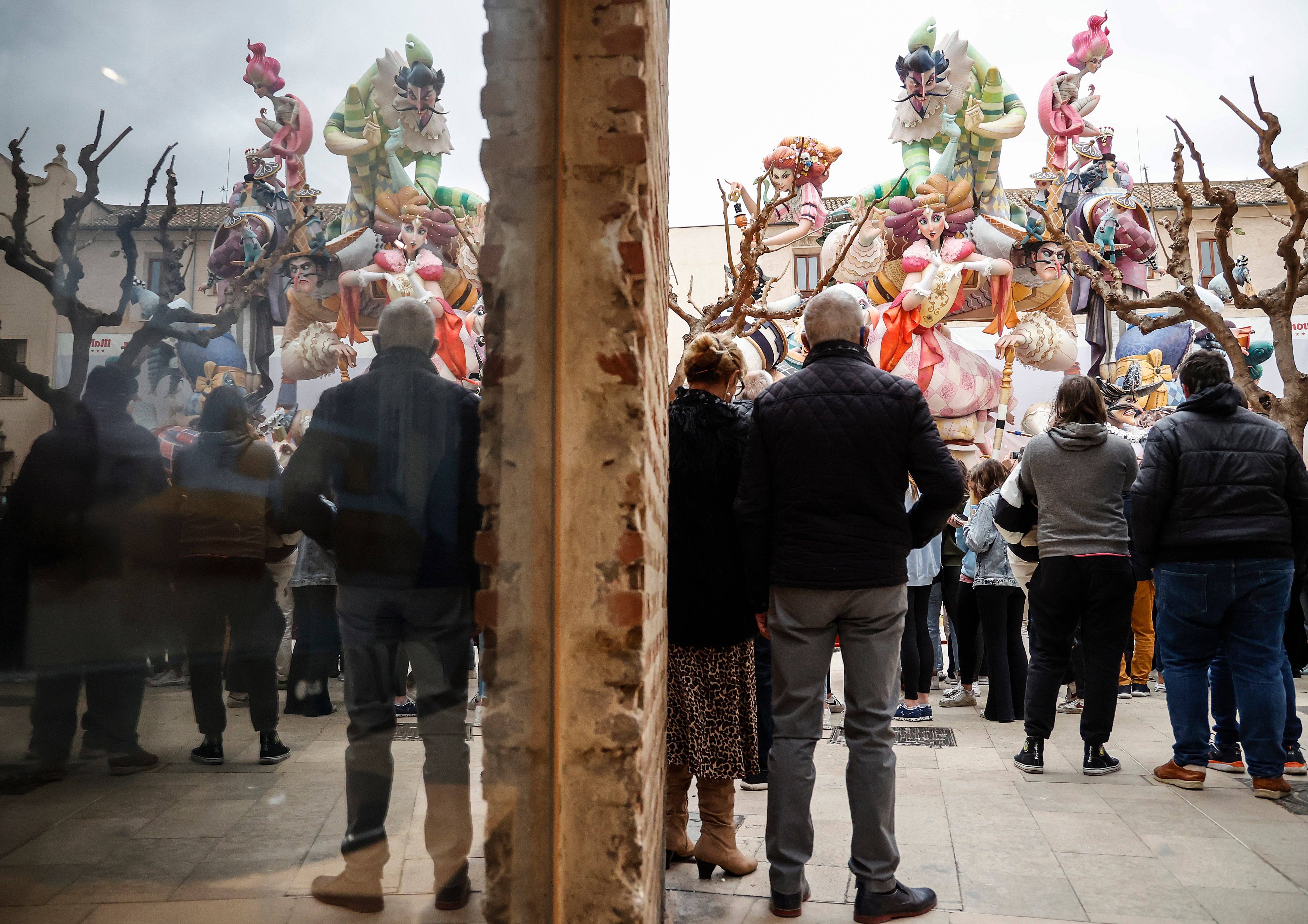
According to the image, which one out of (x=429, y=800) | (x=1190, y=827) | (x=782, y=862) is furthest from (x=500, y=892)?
(x=1190, y=827)

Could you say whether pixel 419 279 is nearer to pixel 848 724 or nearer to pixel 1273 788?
pixel 848 724

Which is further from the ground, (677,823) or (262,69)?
(262,69)

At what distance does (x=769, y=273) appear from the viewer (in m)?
27.1

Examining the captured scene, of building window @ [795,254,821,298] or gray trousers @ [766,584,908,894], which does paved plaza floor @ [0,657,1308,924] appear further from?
building window @ [795,254,821,298]

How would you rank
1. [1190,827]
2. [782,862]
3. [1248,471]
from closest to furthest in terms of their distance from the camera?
[782,862] → [1190,827] → [1248,471]

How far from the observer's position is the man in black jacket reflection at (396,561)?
1.52 m

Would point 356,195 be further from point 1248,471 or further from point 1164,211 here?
point 1164,211

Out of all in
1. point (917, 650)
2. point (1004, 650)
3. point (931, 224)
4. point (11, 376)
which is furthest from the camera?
point (931, 224)

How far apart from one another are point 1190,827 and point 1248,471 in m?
1.67

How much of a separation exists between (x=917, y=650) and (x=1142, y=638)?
210 centimetres

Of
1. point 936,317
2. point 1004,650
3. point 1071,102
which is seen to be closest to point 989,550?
point 1004,650

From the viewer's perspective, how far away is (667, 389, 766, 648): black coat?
337 cm

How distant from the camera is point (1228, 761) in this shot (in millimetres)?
4852

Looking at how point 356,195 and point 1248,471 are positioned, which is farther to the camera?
point 1248,471
